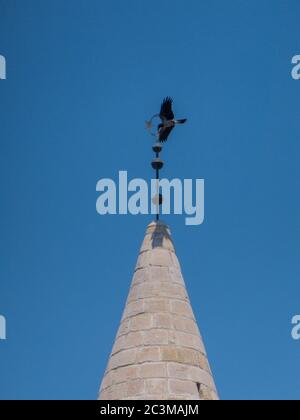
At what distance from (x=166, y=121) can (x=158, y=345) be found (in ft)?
11.0

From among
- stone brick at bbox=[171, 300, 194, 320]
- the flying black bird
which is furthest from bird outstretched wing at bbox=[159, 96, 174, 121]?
stone brick at bbox=[171, 300, 194, 320]

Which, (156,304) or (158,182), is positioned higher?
(158,182)

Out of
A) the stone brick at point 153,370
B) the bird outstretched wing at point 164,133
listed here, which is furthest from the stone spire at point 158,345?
the bird outstretched wing at point 164,133

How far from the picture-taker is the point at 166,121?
524 inches

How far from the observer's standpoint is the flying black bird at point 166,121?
43.4ft

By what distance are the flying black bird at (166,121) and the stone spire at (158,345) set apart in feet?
5.49

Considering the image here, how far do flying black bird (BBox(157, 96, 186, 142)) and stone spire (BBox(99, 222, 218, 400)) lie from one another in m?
1.67

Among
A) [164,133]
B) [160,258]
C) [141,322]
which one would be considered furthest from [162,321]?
[164,133]
